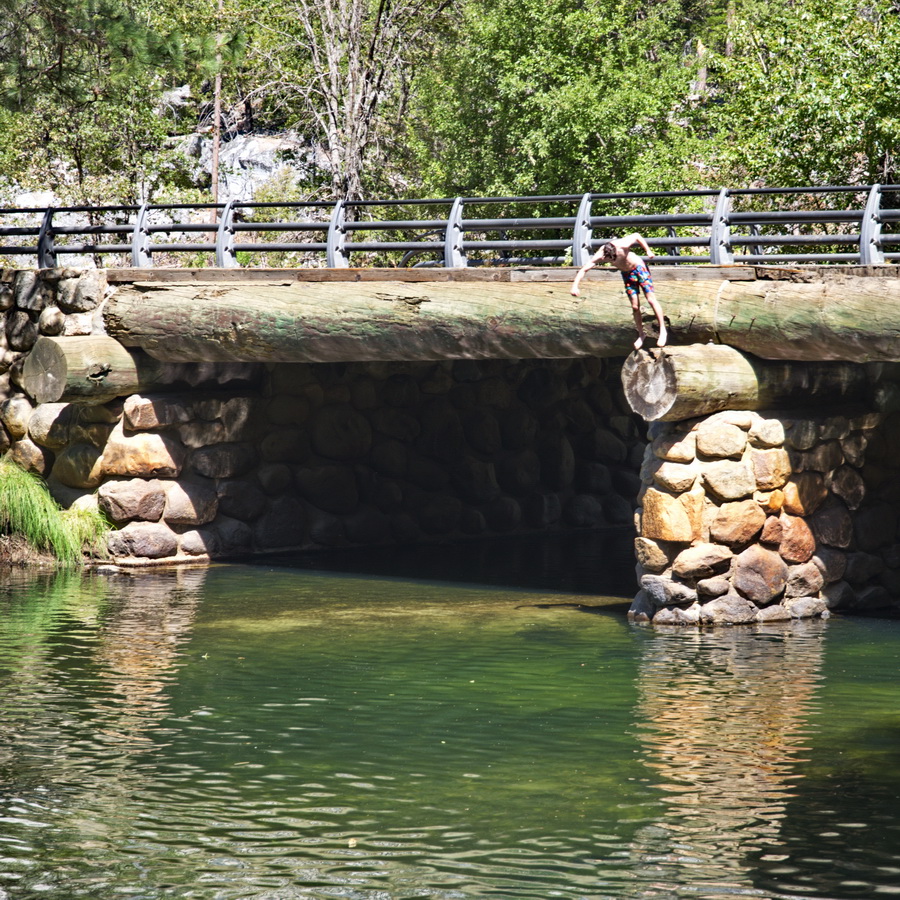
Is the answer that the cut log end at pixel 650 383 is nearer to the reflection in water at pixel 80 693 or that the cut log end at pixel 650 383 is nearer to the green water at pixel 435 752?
the green water at pixel 435 752

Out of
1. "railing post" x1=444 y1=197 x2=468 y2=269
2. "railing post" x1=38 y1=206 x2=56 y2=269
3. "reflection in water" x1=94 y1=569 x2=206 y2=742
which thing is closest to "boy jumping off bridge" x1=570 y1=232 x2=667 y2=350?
"railing post" x1=444 y1=197 x2=468 y2=269

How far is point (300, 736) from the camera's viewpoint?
967cm

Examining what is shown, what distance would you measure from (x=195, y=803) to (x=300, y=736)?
5.18 feet

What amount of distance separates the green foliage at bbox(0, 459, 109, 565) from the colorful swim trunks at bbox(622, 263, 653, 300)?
7.51 meters

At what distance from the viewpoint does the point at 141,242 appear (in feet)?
57.3

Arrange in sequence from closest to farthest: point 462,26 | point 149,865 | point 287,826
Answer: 1. point 149,865
2. point 287,826
3. point 462,26

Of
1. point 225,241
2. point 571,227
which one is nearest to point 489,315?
point 225,241

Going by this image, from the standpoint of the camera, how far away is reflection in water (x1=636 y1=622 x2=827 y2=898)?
723 cm

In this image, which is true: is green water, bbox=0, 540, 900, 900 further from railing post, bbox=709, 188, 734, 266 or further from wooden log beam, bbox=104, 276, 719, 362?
railing post, bbox=709, 188, 734, 266

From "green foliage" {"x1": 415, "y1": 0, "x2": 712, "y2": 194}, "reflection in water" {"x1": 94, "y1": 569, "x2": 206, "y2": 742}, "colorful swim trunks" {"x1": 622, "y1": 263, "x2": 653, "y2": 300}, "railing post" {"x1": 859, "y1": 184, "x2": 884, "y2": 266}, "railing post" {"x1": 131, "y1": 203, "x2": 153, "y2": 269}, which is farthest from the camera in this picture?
"green foliage" {"x1": 415, "y1": 0, "x2": 712, "y2": 194}

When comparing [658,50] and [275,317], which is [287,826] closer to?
[275,317]

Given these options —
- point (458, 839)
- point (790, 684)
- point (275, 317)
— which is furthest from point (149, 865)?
point (275, 317)

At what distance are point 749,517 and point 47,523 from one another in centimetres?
826

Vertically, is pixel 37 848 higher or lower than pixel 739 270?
lower
